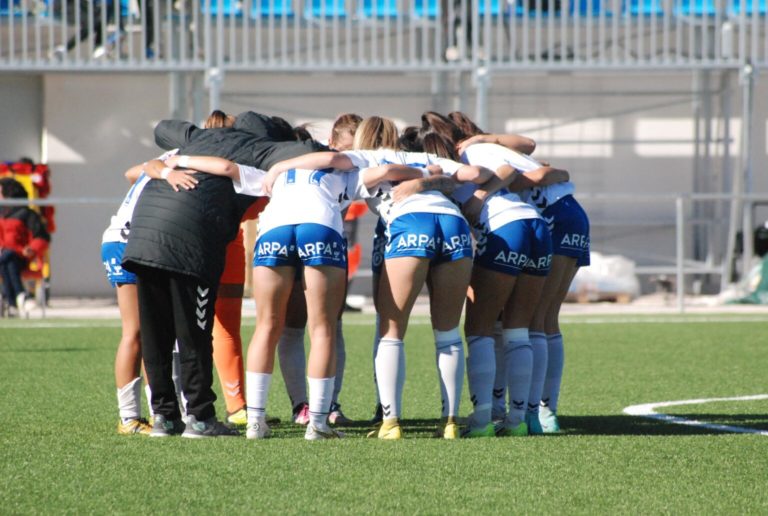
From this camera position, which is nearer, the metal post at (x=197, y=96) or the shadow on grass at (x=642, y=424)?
→ the shadow on grass at (x=642, y=424)

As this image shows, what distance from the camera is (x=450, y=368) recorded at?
6.36m

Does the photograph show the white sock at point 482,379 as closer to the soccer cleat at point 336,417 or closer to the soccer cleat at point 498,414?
the soccer cleat at point 498,414

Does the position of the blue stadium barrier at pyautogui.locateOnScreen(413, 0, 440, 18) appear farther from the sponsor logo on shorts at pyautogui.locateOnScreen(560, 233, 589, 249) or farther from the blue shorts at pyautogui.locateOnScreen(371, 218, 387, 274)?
the blue shorts at pyautogui.locateOnScreen(371, 218, 387, 274)

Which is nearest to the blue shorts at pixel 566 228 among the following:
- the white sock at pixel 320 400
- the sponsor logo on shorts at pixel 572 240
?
the sponsor logo on shorts at pixel 572 240

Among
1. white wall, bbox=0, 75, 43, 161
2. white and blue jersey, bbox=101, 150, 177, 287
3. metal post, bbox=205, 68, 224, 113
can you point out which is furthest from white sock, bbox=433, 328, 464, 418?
white wall, bbox=0, 75, 43, 161

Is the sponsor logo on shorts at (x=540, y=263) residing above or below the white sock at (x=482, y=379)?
above

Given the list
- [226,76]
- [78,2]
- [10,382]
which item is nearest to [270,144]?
[10,382]

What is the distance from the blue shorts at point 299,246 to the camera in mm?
6059

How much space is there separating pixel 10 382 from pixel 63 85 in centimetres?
1180

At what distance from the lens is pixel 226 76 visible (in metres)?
20.0

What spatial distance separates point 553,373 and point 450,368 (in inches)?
36.4

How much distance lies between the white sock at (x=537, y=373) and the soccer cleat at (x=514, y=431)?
194 mm

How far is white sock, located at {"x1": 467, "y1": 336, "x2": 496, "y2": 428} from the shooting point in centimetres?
644

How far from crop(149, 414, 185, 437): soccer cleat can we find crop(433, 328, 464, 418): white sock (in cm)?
130
